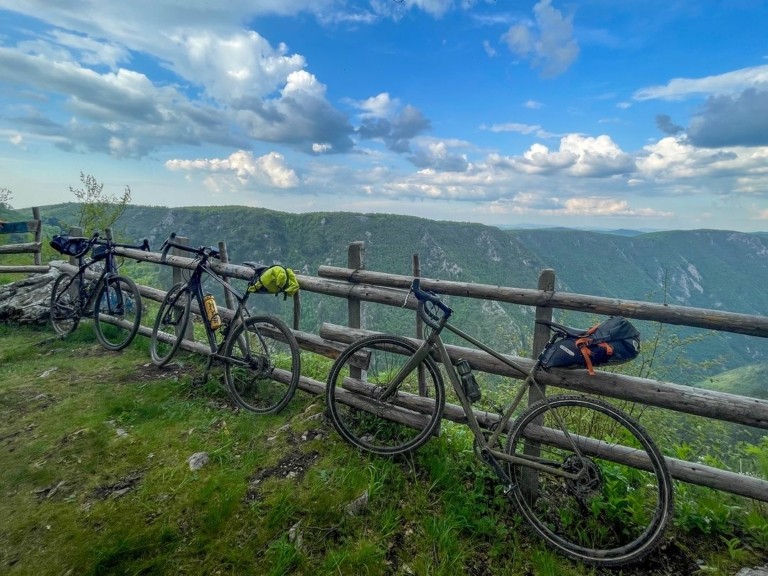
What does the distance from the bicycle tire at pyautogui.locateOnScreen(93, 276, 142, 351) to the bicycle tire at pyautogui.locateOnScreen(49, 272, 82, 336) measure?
0.51 meters

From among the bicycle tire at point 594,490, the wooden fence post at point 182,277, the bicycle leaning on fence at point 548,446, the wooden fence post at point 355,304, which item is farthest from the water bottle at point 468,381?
the wooden fence post at point 182,277

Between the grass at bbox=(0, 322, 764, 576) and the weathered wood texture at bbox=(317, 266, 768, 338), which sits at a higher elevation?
the weathered wood texture at bbox=(317, 266, 768, 338)

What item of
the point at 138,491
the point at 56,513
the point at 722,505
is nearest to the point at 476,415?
the point at 722,505

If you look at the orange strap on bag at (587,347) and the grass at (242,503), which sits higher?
the orange strap on bag at (587,347)

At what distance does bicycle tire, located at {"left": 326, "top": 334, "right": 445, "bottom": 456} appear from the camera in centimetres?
417

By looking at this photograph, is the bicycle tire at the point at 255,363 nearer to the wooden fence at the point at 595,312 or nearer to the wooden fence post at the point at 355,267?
the wooden fence at the point at 595,312

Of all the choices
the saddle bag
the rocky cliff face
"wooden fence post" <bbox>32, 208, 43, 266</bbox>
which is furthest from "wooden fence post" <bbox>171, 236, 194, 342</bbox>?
"wooden fence post" <bbox>32, 208, 43, 266</bbox>

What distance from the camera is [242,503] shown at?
3.51 meters

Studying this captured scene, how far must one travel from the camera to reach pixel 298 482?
381 centimetres

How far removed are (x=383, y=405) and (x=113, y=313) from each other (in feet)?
19.7

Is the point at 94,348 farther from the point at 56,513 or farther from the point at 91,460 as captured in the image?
the point at 56,513

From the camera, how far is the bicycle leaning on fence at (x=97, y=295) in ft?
24.0

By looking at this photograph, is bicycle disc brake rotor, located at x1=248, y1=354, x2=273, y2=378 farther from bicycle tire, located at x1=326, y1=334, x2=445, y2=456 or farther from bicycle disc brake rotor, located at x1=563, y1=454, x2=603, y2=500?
bicycle disc brake rotor, located at x1=563, y1=454, x2=603, y2=500

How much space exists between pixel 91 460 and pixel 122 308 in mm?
4149
